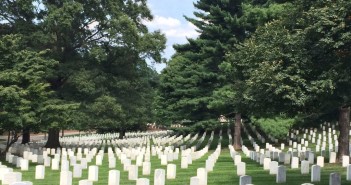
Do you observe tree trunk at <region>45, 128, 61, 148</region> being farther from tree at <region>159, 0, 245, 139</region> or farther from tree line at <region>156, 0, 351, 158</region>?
tree line at <region>156, 0, 351, 158</region>

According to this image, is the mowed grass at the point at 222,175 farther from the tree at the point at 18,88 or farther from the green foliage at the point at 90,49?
the green foliage at the point at 90,49

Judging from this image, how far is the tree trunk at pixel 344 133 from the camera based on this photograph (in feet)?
61.5

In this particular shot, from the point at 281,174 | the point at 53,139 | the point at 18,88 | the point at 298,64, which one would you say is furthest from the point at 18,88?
the point at 281,174

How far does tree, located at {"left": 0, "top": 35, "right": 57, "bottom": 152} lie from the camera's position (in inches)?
768

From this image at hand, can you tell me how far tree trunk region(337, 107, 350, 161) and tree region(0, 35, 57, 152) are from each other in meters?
12.7

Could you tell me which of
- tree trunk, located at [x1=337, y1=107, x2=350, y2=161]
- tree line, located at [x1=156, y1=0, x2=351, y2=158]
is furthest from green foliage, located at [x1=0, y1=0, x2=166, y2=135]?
tree trunk, located at [x1=337, y1=107, x2=350, y2=161]

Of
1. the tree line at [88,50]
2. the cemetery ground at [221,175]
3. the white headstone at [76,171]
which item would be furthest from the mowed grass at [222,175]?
the tree line at [88,50]

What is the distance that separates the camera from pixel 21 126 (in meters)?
19.9

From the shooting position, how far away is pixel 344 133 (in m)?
19.3

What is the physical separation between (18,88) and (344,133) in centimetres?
1376

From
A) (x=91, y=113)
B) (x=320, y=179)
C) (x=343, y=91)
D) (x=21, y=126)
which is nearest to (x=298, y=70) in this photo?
(x=343, y=91)

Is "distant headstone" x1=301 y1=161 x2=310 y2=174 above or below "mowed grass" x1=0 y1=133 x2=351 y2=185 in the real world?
above

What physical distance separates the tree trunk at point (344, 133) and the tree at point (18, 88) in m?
12.7

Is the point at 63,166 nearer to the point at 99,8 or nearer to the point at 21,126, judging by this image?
the point at 21,126
